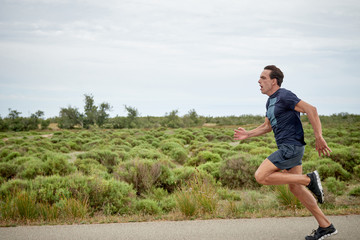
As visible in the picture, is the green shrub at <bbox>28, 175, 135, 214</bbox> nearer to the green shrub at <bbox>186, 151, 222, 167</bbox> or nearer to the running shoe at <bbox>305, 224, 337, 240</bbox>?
the running shoe at <bbox>305, 224, 337, 240</bbox>

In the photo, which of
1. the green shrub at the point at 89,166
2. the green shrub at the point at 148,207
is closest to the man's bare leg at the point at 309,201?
the green shrub at the point at 148,207

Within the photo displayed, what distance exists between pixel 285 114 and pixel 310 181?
3.18ft

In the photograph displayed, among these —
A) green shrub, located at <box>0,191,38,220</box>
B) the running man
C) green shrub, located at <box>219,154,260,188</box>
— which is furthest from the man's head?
green shrub, located at <box>219,154,260,188</box>

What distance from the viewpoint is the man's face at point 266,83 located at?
4417 mm

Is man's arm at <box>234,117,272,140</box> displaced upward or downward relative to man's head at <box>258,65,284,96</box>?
downward

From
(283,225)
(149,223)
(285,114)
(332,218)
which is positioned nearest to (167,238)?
(149,223)

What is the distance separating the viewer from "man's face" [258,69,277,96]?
4.42 meters

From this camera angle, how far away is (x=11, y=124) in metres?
58.1

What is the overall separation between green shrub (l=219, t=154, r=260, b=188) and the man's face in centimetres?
713

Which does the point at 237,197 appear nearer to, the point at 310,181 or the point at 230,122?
the point at 310,181

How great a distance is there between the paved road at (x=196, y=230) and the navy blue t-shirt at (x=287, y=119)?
4.77 ft

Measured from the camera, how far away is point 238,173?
11422 millimetres

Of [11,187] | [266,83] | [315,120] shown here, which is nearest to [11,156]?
[11,187]

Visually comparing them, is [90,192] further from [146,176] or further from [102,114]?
[102,114]
